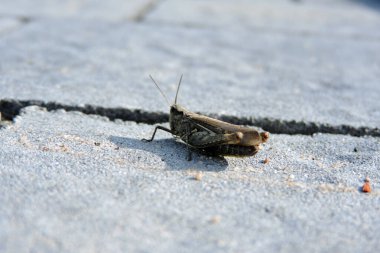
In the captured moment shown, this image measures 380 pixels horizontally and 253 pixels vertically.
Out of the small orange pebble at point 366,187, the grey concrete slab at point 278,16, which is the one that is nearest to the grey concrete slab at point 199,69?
the grey concrete slab at point 278,16

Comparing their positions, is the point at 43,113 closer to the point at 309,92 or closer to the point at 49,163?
the point at 49,163

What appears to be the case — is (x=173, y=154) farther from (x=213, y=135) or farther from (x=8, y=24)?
(x=8, y=24)

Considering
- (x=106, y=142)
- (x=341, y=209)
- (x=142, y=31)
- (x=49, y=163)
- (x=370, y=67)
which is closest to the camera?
(x=341, y=209)

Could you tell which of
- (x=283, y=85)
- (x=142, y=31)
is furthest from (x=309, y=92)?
(x=142, y=31)

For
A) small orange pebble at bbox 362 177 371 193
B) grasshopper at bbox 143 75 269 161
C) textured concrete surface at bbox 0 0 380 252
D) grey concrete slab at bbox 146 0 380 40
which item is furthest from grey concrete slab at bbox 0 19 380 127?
small orange pebble at bbox 362 177 371 193

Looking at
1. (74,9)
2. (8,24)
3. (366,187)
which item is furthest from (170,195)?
(74,9)

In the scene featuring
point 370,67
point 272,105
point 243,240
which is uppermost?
point 370,67
